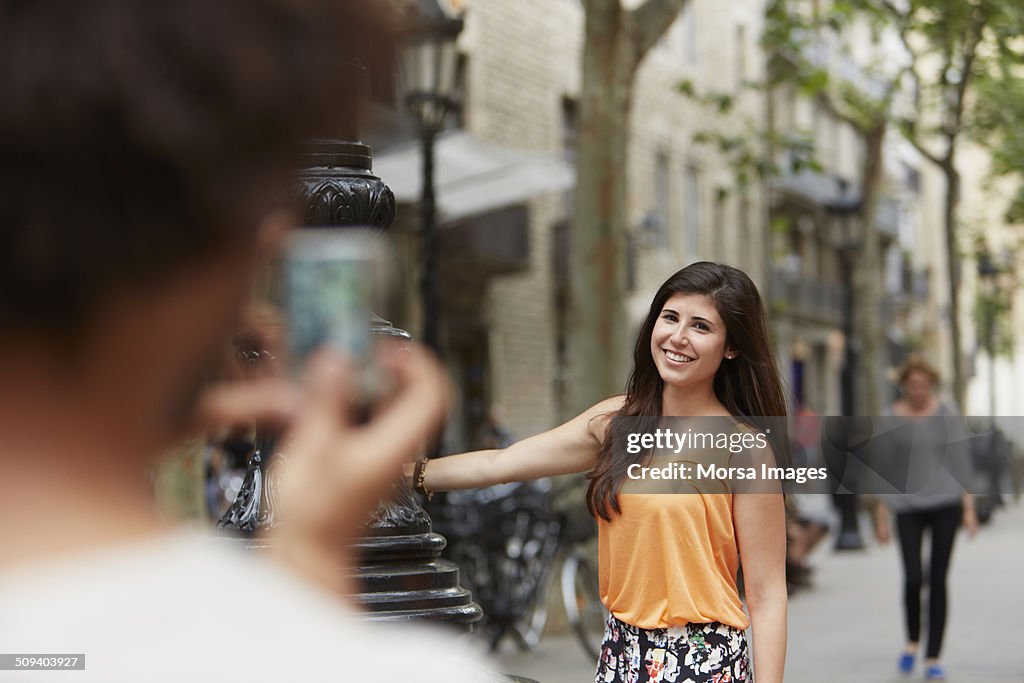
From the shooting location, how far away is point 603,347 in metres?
12.7

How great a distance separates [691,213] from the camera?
34.1m

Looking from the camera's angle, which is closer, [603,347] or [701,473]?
[701,473]

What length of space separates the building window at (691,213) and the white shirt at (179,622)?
32.6m

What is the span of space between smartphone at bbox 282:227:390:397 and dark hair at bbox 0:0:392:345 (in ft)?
0.17

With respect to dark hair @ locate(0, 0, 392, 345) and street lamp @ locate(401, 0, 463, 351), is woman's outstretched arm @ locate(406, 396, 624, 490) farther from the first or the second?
street lamp @ locate(401, 0, 463, 351)

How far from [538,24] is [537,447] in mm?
22741

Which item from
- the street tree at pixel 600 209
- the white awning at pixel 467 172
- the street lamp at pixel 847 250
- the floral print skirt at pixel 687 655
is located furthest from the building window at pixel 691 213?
the floral print skirt at pixel 687 655

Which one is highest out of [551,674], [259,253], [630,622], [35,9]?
[35,9]

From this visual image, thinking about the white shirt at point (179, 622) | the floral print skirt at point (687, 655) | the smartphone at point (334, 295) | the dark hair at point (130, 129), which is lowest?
the floral print skirt at point (687, 655)

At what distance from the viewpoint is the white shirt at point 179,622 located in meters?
0.95

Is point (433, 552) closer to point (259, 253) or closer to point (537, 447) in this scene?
point (537, 447)

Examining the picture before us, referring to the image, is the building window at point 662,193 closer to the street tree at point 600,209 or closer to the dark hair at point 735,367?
the street tree at point 600,209

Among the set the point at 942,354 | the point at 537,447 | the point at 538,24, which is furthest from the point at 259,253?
the point at 942,354

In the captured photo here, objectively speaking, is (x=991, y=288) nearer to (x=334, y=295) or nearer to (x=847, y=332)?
(x=847, y=332)
